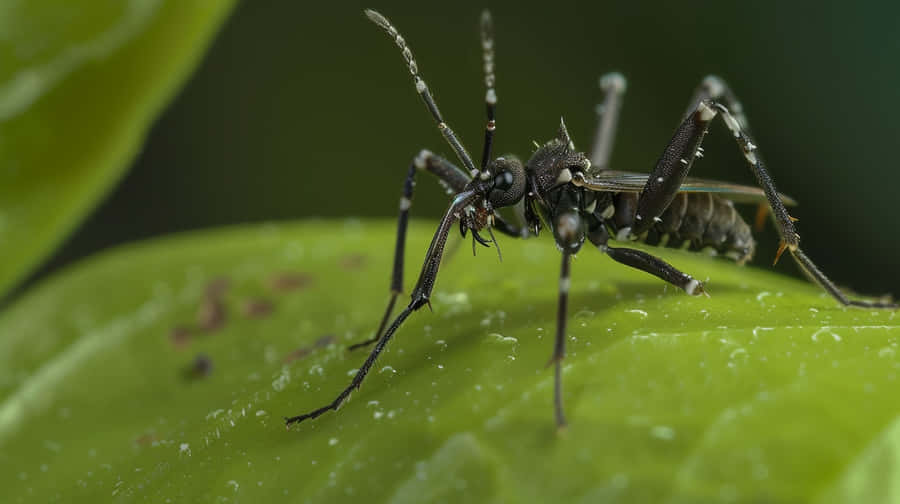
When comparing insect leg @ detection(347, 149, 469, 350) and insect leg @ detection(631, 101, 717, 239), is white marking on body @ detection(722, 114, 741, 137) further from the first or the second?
insect leg @ detection(347, 149, 469, 350)

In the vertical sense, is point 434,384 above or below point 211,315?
above

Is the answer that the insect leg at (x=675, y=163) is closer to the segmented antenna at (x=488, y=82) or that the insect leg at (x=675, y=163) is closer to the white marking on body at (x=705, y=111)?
the white marking on body at (x=705, y=111)

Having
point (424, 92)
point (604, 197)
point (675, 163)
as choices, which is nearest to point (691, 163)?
point (675, 163)

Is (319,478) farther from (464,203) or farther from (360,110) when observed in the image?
(360,110)

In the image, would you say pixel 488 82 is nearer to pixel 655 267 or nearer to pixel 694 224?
pixel 655 267

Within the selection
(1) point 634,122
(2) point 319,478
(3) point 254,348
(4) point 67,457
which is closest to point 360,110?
(1) point 634,122

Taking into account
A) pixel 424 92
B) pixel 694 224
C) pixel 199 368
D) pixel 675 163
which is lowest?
pixel 199 368

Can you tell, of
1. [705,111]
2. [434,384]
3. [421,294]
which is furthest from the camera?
[705,111]
